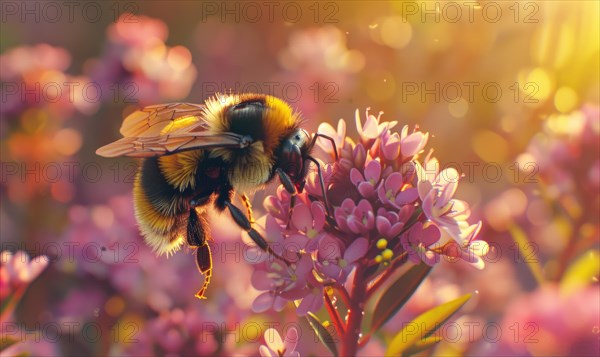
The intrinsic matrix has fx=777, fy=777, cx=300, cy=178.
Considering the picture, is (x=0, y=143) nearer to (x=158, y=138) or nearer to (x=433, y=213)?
(x=158, y=138)

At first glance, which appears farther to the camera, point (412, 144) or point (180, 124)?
point (180, 124)

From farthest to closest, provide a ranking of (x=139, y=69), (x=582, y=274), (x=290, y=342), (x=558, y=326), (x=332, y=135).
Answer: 1. (x=139, y=69)
2. (x=582, y=274)
3. (x=558, y=326)
4. (x=332, y=135)
5. (x=290, y=342)

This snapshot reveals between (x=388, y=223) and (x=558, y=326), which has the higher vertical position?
(x=388, y=223)

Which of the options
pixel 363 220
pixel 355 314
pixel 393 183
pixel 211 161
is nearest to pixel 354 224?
pixel 363 220

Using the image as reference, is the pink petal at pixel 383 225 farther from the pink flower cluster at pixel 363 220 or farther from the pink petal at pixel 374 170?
the pink petal at pixel 374 170

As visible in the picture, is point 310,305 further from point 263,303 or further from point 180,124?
point 180,124

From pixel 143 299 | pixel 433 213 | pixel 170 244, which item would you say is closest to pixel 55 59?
pixel 143 299
